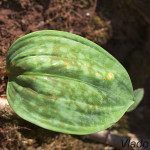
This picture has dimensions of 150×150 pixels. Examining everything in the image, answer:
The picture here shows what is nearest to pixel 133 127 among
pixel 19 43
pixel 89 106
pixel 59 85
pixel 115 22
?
pixel 115 22

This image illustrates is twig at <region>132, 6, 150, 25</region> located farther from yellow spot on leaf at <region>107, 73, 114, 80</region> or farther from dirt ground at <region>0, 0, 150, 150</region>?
yellow spot on leaf at <region>107, 73, 114, 80</region>

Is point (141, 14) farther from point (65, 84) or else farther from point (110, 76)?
point (65, 84)

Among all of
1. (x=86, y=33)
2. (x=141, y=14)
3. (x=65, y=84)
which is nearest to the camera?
(x=65, y=84)

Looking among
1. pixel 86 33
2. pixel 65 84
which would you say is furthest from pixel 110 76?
pixel 86 33

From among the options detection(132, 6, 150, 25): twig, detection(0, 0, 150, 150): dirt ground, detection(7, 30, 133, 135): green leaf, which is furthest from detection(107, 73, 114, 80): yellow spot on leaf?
detection(132, 6, 150, 25): twig

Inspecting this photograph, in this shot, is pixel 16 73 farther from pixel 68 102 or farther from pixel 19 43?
pixel 68 102

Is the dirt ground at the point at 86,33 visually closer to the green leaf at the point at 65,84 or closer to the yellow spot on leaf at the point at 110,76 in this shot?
the green leaf at the point at 65,84
